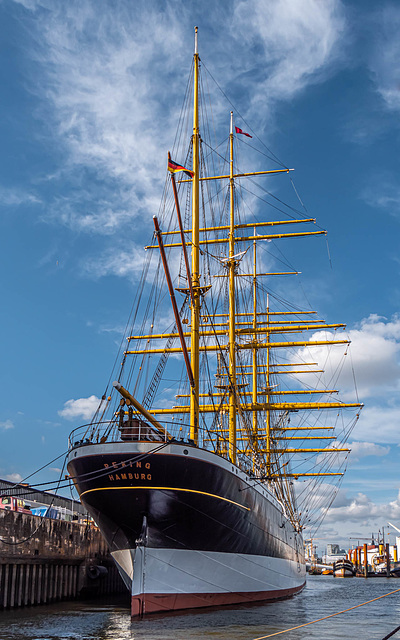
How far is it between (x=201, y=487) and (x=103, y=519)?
359 centimetres

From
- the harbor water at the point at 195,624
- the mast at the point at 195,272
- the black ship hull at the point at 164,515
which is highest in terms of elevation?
the mast at the point at 195,272

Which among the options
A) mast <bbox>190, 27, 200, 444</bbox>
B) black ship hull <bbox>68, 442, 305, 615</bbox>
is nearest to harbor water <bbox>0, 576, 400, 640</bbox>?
black ship hull <bbox>68, 442, 305, 615</bbox>

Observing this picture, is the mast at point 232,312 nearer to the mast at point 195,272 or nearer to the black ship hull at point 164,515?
the mast at point 195,272

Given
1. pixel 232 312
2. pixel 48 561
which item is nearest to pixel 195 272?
pixel 232 312

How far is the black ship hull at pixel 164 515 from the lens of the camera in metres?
20.0

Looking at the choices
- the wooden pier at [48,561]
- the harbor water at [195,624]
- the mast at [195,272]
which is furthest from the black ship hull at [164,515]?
the wooden pier at [48,561]

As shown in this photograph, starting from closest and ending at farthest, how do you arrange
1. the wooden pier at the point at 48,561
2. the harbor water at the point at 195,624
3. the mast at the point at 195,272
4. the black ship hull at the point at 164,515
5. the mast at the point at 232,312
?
the harbor water at the point at 195,624
the black ship hull at the point at 164,515
the wooden pier at the point at 48,561
the mast at the point at 195,272
the mast at the point at 232,312

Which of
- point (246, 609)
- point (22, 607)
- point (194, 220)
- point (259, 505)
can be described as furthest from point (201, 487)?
point (194, 220)

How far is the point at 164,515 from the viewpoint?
66.4 feet

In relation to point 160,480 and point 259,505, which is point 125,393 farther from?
point 259,505

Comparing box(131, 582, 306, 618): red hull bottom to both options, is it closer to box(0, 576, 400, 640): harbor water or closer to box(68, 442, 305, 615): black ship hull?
box(68, 442, 305, 615): black ship hull

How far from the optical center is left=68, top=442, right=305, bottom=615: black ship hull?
787 inches

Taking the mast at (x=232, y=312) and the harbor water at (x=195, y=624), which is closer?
the harbor water at (x=195, y=624)

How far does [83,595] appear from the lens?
3020 centimetres
